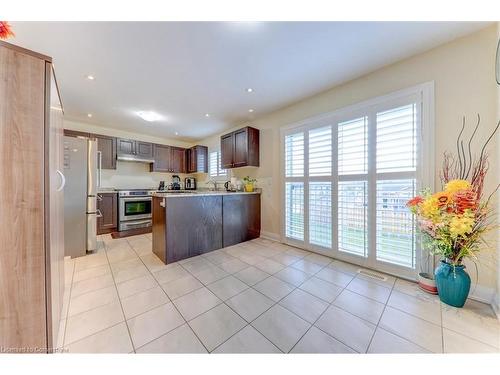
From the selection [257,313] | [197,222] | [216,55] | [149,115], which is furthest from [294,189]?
[149,115]

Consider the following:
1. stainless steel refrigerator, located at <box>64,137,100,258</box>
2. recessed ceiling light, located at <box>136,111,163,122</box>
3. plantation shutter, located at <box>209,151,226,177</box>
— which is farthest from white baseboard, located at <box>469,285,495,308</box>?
recessed ceiling light, located at <box>136,111,163,122</box>

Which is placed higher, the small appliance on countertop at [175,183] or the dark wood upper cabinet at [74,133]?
the dark wood upper cabinet at [74,133]

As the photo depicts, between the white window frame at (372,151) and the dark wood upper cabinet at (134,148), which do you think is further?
the dark wood upper cabinet at (134,148)

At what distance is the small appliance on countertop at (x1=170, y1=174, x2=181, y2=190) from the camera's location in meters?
5.30

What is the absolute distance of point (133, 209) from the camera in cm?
405

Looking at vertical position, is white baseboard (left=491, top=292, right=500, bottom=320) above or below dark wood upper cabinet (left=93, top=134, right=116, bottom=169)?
below

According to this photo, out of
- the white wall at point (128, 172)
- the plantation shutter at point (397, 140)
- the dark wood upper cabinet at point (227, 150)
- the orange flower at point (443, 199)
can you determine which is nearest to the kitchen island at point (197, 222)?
the dark wood upper cabinet at point (227, 150)

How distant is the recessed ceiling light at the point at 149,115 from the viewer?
337 centimetres

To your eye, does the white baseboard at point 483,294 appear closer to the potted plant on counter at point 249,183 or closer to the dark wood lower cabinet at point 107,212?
the potted plant on counter at point 249,183

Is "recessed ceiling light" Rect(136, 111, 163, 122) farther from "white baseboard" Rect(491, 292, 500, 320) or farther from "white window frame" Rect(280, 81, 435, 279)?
"white baseboard" Rect(491, 292, 500, 320)

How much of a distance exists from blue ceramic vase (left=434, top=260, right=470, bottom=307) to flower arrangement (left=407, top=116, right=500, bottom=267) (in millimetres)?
56

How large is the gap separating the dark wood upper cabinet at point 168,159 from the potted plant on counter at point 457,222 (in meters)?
5.19

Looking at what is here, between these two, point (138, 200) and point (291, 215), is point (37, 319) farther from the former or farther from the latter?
point (138, 200)
